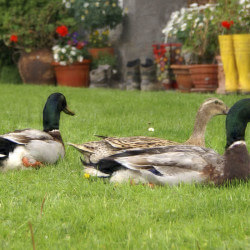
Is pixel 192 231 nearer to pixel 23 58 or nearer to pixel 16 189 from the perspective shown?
pixel 16 189

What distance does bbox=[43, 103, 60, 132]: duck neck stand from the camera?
585cm

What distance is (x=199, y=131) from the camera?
18.3 feet

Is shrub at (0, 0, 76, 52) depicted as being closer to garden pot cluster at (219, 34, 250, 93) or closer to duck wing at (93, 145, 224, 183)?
garden pot cluster at (219, 34, 250, 93)

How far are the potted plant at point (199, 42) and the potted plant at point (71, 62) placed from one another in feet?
8.74

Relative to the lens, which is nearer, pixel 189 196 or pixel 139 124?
pixel 189 196

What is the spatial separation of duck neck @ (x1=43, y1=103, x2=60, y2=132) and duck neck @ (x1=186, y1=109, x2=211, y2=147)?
131cm

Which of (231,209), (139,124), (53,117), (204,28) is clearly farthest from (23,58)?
(231,209)

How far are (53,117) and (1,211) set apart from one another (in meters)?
1.97

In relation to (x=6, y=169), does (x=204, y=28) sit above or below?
above

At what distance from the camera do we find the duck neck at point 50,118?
5848 millimetres

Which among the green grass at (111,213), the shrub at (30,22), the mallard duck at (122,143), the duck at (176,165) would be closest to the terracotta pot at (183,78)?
the shrub at (30,22)

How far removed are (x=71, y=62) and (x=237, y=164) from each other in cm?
1063

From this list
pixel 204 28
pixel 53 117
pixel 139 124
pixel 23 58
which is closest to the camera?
pixel 53 117

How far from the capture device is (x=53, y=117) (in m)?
5.86
